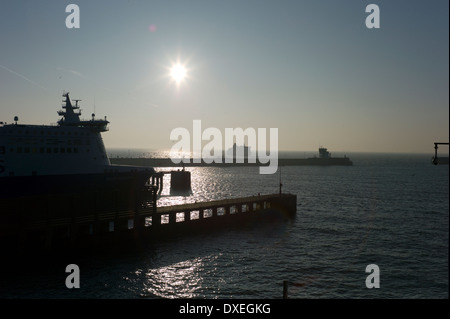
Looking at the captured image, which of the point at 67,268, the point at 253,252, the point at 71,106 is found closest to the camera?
the point at 67,268

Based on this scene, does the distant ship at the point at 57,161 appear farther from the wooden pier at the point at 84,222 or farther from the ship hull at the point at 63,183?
the wooden pier at the point at 84,222

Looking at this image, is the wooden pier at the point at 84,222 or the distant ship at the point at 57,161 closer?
the wooden pier at the point at 84,222

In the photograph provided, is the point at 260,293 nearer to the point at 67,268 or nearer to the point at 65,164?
the point at 67,268

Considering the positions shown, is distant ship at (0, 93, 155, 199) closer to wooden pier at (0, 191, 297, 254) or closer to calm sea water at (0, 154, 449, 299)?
wooden pier at (0, 191, 297, 254)

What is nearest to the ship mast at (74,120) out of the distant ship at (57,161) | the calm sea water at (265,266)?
the distant ship at (57,161)

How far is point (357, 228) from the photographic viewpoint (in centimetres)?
5616

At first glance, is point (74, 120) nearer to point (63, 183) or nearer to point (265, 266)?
point (63, 183)

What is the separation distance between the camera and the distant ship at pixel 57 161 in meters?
47.0

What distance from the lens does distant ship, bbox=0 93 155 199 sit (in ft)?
154

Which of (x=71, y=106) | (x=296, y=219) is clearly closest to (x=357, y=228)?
(x=296, y=219)

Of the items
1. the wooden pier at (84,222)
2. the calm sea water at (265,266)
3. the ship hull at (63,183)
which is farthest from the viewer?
the ship hull at (63,183)

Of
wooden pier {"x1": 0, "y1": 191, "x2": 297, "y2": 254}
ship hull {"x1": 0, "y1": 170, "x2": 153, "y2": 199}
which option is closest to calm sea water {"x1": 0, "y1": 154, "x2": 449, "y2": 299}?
wooden pier {"x1": 0, "y1": 191, "x2": 297, "y2": 254}

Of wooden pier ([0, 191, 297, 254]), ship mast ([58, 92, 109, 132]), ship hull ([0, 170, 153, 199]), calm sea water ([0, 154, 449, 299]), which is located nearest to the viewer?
calm sea water ([0, 154, 449, 299])
